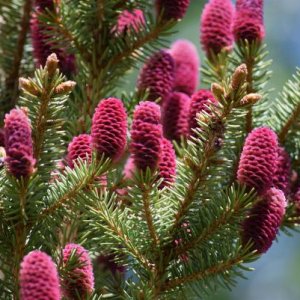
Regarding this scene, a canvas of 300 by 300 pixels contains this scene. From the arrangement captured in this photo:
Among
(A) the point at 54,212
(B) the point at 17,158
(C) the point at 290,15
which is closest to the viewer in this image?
(B) the point at 17,158

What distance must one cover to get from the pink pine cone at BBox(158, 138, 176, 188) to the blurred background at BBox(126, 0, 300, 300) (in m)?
3.28

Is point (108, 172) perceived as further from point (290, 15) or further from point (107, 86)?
point (290, 15)

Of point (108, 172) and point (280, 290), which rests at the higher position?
point (108, 172)

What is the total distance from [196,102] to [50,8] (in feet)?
1.14

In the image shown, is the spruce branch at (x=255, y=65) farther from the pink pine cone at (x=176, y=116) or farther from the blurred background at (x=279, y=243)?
the blurred background at (x=279, y=243)

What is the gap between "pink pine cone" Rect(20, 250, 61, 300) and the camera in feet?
2.89

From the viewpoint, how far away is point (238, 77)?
3.53ft

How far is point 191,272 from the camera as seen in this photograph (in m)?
1.12

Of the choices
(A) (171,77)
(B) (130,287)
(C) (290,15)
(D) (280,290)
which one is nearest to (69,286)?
(B) (130,287)

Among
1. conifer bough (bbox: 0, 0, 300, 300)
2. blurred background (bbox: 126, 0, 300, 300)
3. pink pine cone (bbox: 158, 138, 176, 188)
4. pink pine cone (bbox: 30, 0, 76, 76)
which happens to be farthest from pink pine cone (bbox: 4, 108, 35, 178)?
blurred background (bbox: 126, 0, 300, 300)

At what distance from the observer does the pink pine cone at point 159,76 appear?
140 centimetres

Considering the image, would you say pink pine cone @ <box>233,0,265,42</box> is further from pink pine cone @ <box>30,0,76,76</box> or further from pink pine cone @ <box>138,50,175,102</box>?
pink pine cone @ <box>30,0,76,76</box>

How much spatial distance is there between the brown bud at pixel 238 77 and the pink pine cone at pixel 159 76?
1.06 feet

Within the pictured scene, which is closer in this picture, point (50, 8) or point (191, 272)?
point (191, 272)
